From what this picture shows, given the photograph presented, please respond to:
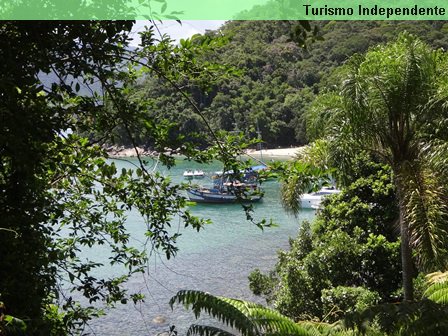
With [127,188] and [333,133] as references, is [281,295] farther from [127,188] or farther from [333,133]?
[127,188]

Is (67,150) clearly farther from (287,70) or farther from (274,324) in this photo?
(287,70)

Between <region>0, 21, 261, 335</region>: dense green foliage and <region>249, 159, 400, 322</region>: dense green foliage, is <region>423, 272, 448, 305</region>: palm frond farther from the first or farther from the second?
<region>0, 21, 261, 335</region>: dense green foliage

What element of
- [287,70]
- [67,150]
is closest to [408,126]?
[67,150]

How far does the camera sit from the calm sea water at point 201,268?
436 inches

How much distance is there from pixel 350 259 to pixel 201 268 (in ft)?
21.8

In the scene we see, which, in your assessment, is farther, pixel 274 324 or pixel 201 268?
pixel 201 268

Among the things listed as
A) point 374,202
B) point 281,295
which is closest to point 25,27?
point 281,295

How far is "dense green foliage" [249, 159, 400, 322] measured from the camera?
8492 millimetres

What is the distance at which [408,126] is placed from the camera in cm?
724

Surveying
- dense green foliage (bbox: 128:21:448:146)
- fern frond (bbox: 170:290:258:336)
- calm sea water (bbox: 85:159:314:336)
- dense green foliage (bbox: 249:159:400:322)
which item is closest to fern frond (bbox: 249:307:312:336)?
fern frond (bbox: 170:290:258:336)

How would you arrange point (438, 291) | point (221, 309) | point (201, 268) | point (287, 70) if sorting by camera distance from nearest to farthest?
point (221, 309), point (438, 291), point (201, 268), point (287, 70)

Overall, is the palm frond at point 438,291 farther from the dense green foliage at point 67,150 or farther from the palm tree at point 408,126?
the dense green foliage at point 67,150

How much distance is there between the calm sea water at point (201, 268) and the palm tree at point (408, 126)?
1.87 m

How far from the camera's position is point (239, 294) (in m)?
12.7
